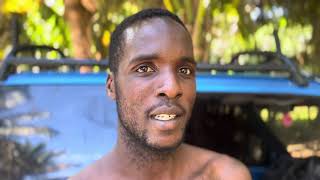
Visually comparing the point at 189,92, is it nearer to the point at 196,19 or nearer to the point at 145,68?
the point at 145,68

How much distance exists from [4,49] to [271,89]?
5087 mm

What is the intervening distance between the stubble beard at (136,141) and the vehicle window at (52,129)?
3.39ft

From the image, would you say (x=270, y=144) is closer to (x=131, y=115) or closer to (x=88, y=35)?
(x=131, y=115)

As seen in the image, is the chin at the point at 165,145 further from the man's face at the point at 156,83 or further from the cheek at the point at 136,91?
the cheek at the point at 136,91

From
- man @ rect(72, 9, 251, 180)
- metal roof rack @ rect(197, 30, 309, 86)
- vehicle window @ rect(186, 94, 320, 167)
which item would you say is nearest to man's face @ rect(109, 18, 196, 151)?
man @ rect(72, 9, 251, 180)

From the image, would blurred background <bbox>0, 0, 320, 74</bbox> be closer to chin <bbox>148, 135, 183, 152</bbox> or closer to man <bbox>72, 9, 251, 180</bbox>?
man <bbox>72, 9, 251, 180</bbox>

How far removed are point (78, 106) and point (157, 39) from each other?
4.06ft

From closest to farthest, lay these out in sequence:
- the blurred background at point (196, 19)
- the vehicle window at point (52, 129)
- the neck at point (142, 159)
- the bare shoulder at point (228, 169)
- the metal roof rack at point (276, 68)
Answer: the neck at point (142, 159) < the bare shoulder at point (228, 169) < the vehicle window at point (52, 129) < the metal roof rack at point (276, 68) < the blurred background at point (196, 19)

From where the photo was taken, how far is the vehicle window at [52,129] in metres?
2.59

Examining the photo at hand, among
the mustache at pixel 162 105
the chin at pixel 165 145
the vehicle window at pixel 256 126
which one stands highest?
the mustache at pixel 162 105

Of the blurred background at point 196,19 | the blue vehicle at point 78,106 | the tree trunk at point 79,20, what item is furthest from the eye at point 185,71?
the tree trunk at point 79,20

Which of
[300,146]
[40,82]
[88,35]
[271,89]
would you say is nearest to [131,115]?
[40,82]

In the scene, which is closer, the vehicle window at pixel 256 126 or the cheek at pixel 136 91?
the cheek at pixel 136 91

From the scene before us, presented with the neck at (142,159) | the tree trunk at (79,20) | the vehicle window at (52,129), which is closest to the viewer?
the neck at (142,159)
